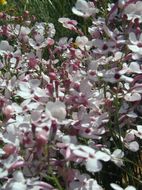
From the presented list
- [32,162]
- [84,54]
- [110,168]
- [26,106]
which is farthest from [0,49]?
[32,162]

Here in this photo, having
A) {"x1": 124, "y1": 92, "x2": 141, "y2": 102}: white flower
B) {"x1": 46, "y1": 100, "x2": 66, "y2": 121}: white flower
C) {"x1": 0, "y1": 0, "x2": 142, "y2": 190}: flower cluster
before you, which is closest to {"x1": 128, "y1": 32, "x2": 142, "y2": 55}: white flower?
{"x1": 0, "y1": 0, "x2": 142, "y2": 190}: flower cluster

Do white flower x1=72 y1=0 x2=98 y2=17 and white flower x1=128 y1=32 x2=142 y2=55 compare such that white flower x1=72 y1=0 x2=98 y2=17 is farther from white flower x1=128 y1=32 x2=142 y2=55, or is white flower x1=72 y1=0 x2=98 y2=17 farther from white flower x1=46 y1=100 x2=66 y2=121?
white flower x1=46 y1=100 x2=66 y2=121

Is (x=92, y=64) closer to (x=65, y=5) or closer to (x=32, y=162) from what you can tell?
(x=32, y=162)

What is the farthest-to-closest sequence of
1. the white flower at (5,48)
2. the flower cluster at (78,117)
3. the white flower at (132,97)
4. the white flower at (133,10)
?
1. the white flower at (5,48)
2. the white flower at (133,10)
3. the white flower at (132,97)
4. the flower cluster at (78,117)

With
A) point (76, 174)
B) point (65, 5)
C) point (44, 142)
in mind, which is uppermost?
point (44, 142)

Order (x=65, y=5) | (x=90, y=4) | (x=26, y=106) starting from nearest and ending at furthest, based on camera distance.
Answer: (x=26, y=106) → (x=90, y=4) → (x=65, y=5)

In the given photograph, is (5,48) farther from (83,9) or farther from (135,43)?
(135,43)

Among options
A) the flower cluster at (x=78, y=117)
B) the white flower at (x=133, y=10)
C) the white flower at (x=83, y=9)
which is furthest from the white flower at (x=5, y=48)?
the white flower at (x=133, y=10)

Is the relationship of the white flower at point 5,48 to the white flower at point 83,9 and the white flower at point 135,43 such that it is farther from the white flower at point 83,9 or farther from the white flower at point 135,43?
the white flower at point 135,43
